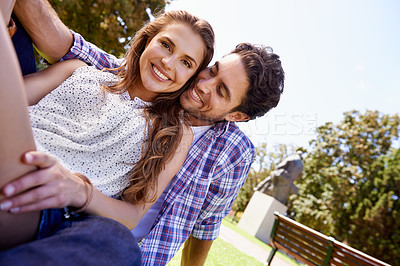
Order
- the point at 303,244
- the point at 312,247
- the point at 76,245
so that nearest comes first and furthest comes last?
the point at 76,245, the point at 312,247, the point at 303,244

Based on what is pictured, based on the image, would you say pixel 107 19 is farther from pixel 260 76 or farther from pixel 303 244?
pixel 303 244

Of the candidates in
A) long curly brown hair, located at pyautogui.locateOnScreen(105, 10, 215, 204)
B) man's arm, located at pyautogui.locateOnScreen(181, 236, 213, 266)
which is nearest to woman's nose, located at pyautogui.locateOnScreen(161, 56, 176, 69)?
long curly brown hair, located at pyautogui.locateOnScreen(105, 10, 215, 204)

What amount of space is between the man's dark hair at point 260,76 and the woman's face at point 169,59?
734 mm

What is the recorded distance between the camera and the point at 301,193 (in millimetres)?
17859

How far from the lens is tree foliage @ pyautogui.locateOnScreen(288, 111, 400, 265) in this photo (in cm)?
1437

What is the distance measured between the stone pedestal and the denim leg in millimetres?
12070

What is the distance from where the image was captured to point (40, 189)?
1.04 meters

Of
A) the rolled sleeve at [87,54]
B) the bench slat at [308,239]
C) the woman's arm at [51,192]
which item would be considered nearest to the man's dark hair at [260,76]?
the rolled sleeve at [87,54]

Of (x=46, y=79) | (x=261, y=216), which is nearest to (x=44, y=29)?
(x=46, y=79)

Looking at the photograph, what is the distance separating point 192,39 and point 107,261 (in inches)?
61.7

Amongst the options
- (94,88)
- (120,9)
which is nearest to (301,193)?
(120,9)

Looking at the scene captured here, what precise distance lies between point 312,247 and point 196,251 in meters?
4.21

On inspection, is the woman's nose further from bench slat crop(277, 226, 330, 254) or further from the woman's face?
bench slat crop(277, 226, 330, 254)

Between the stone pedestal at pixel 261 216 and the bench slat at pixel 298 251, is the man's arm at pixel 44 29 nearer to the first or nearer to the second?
the bench slat at pixel 298 251
